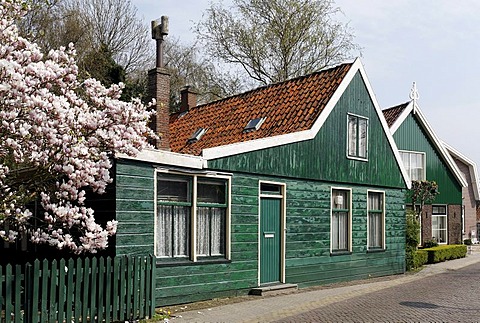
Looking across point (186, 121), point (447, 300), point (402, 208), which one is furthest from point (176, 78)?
point (447, 300)

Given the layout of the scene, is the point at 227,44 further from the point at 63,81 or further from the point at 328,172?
the point at 63,81

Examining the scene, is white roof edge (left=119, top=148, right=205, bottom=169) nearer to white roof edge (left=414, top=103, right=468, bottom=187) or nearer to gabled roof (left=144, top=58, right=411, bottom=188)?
gabled roof (left=144, top=58, right=411, bottom=188)

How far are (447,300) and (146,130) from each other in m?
8.32

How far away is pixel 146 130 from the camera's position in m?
9.96

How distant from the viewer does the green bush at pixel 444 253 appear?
82.8 feet

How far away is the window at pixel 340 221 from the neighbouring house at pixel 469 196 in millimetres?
24577

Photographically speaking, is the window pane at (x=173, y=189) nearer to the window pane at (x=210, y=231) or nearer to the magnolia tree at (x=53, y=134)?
the window pane at (x=210, y=231)

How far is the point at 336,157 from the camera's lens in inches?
661

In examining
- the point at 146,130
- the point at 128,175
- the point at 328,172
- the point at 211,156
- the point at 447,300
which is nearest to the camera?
the point at 146,130

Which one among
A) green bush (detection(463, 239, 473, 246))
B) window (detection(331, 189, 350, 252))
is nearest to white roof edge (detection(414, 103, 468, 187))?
green bush (detection(463, 239, 473, 246))

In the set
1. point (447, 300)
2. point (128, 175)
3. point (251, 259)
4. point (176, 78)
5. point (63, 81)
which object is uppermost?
point (176, 78)

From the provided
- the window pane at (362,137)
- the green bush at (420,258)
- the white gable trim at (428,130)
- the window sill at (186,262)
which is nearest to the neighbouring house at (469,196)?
the white gable trim at (428,130)

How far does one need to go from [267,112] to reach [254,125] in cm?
75

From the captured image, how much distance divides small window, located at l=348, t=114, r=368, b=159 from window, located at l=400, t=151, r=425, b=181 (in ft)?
37.3
